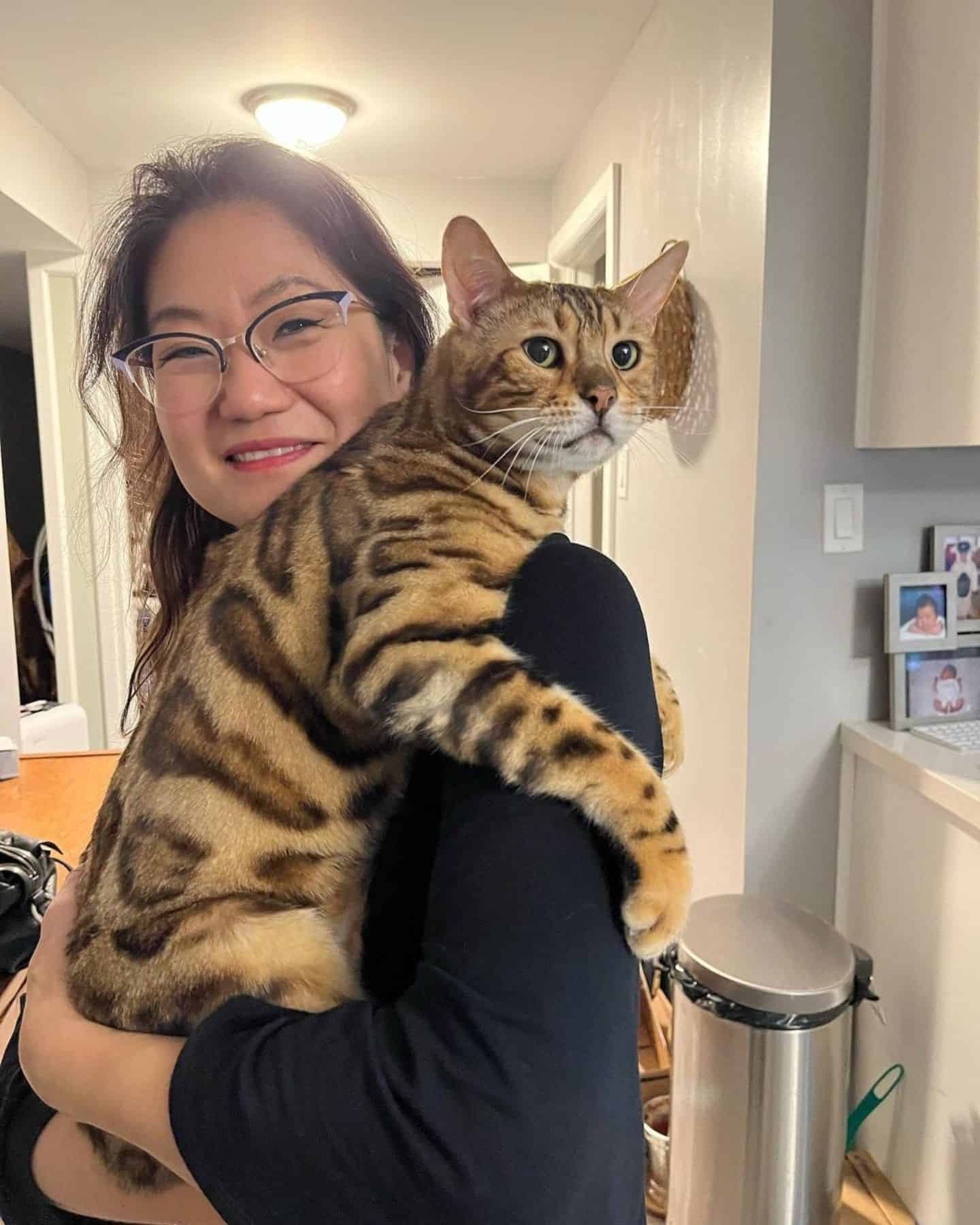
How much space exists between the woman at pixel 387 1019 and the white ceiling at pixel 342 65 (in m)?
2.07

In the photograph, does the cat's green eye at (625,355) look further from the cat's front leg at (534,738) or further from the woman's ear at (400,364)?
the cat's front leg at (534,738)

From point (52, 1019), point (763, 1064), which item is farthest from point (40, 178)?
point (763, 1064)

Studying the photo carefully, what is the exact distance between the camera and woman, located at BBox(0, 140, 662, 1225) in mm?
510

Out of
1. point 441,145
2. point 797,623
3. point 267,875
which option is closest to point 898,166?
point 797,623

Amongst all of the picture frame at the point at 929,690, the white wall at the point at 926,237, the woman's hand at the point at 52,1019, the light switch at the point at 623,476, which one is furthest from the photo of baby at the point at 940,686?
the woman's hand at the point at 52,1019

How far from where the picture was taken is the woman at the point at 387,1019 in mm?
510

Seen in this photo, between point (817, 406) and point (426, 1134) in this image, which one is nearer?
point (426, 1134)

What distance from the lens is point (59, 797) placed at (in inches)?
87.3

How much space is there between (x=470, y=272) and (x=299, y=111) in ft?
8.58

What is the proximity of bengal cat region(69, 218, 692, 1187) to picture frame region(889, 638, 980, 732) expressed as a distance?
3.93 feet

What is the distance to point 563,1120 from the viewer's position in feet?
1.70

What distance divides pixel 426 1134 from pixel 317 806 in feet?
0.94

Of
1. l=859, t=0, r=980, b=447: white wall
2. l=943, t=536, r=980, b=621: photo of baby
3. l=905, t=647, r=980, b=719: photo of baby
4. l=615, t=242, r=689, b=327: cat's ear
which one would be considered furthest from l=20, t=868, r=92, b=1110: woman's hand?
l=943, t=536, r=980, b=621: photo of baby

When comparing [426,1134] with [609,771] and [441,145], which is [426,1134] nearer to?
[609,771]
